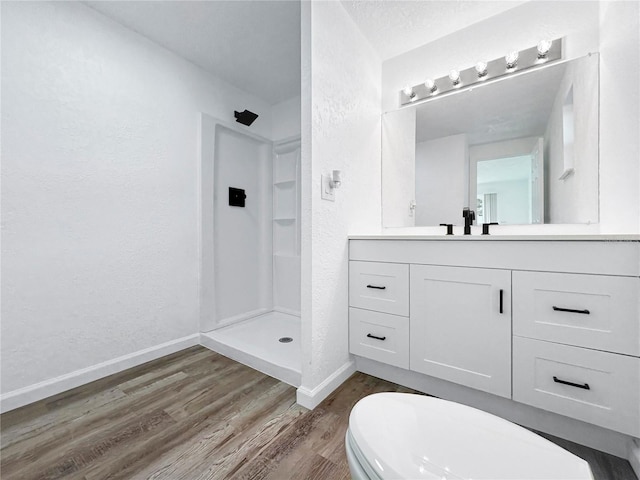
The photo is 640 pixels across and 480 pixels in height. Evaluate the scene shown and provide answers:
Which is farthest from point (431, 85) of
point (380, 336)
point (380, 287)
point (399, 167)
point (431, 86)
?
point (380, 336)

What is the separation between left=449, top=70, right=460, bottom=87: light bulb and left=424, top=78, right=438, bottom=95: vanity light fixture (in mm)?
113

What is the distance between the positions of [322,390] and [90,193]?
190 centimetres

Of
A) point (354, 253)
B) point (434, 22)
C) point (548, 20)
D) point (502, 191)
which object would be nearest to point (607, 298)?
point (502, 191)

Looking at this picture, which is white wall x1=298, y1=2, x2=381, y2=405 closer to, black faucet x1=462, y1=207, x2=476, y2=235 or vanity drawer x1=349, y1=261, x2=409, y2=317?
vanity drawer x1=349, y1=261, x2=409, y2=317

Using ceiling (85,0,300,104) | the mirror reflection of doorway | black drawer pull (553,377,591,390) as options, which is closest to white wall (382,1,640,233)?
the mirror reflection of doorway

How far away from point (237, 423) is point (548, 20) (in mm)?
2847

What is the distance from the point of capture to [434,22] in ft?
6.07

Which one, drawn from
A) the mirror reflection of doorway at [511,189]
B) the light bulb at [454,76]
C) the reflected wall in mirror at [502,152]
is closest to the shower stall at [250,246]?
the reflected wall in mirror at [502,152]

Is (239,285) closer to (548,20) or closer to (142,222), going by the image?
(142,222)

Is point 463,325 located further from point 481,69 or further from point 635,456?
point 481,69

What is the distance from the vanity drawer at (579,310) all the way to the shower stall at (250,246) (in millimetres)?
1366

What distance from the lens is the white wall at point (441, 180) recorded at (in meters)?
1.98

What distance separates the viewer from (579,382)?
116 centimetres

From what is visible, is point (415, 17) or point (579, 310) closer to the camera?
point (579, 310)
